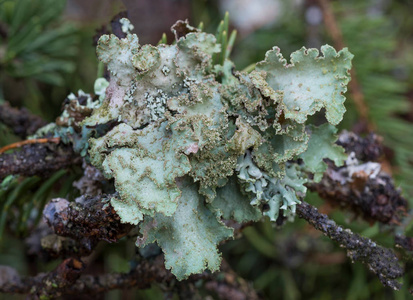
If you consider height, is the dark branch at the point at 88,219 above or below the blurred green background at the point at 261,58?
below

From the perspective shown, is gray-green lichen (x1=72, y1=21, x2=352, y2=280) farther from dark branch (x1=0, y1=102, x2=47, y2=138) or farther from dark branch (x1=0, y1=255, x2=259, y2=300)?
dark branch (x1=0, y1=102, x2=47, y2=138)

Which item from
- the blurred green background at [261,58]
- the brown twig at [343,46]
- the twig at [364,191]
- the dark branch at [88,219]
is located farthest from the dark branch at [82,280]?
the brown twig at [343,46]

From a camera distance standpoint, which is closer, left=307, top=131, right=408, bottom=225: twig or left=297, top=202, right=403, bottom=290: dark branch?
left=297, top=202, right=403, bottom=290: dark branch

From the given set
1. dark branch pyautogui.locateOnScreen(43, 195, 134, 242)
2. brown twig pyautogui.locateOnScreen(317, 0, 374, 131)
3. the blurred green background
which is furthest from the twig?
brown twig pyautogui.locateOnScreen(317, 0, 374, 131)

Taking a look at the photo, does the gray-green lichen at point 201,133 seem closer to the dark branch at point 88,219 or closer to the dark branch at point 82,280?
the dark branch at point 88,219

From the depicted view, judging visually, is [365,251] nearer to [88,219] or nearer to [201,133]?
[201,133]

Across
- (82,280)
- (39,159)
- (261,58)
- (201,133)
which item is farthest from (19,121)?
(261,58)
